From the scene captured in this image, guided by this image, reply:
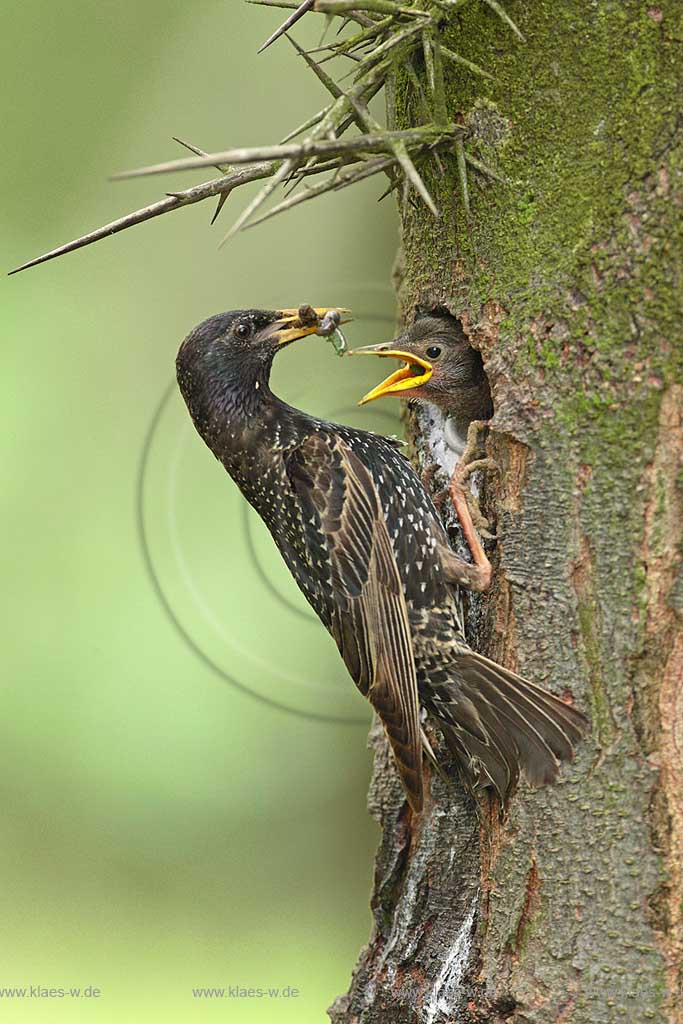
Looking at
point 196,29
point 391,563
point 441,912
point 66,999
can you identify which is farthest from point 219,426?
point 66,999

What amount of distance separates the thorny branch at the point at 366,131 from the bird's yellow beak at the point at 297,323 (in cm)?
36

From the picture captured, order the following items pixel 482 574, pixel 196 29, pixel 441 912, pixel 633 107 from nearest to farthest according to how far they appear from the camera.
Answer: pixel 633 107 < pixel 482 574 < pixel 441 912 < pixel 196 29

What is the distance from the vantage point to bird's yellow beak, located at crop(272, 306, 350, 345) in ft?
8.25

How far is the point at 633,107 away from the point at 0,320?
7.17 ft

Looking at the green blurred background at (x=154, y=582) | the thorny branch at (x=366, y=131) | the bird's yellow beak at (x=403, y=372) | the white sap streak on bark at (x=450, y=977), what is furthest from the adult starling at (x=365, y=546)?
the green blurred background at (x=154, y=582)

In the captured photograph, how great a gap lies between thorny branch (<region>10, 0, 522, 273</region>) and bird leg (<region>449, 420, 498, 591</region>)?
546 millimetres

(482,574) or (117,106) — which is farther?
(117,106)

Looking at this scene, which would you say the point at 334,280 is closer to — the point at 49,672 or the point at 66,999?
the point at 49,672

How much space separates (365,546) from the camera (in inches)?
97.7

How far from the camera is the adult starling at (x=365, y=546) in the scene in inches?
90.8

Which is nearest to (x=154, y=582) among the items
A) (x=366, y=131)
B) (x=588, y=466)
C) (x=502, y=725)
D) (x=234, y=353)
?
(x=234, y=353)

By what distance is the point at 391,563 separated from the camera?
2.46 meters

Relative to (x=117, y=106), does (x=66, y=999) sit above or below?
below

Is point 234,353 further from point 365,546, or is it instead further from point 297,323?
point 365,546
